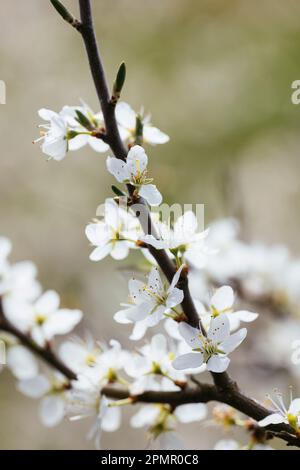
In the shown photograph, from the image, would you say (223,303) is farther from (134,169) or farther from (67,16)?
(67,16)

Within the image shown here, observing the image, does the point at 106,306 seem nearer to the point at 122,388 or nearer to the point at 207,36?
the point at 122,388

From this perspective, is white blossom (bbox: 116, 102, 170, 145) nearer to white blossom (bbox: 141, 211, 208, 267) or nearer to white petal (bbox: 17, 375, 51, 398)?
white blossom (bbox: 141, 211, 208, 267)

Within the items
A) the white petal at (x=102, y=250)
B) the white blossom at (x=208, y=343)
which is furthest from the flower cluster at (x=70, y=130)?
the white blossom at (x=208, y=343)

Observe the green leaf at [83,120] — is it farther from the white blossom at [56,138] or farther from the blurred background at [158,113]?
the blurred background at [158,113]

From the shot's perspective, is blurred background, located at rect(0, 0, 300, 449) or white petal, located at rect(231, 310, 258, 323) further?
blurred background, located at rect(0, 0, 300, 449)

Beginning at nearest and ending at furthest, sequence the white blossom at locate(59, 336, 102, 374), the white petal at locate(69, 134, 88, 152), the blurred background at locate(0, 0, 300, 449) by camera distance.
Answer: the white petal at locate(69, 134, 88, 152), the white blossom at locate(59, 336, 102, 374), the blurred background at locate(0, 0, 300, 449)


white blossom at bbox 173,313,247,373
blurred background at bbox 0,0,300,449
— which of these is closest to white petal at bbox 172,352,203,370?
white blossom at bbox 173,313,247,373

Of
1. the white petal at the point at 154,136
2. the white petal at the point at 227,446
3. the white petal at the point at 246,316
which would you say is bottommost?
the white petal at the point at 227,446
